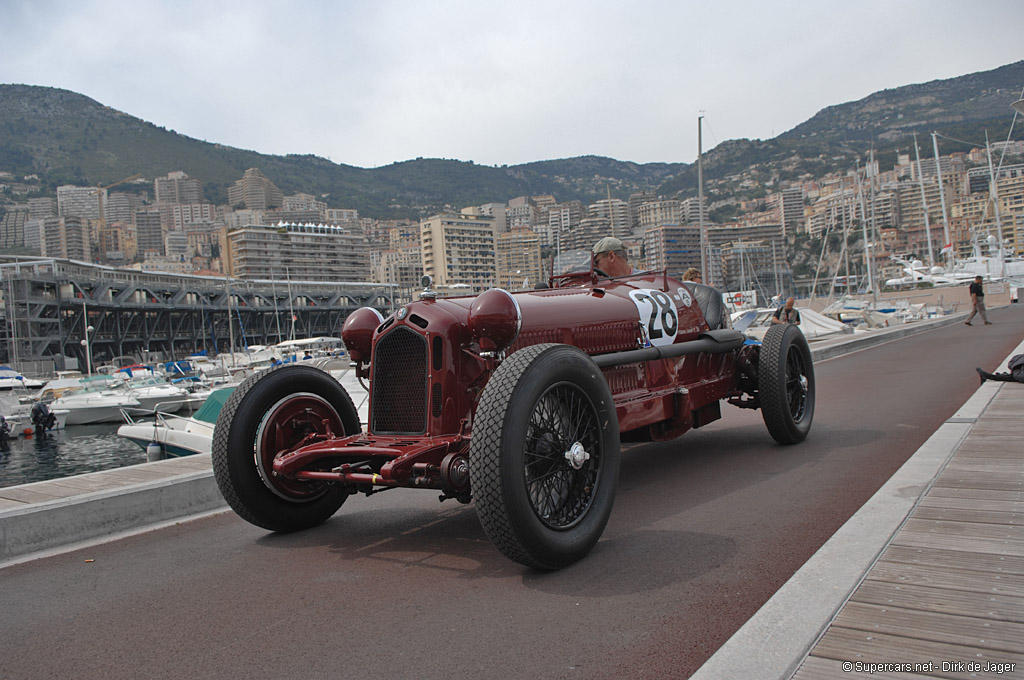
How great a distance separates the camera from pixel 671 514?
15.9ft

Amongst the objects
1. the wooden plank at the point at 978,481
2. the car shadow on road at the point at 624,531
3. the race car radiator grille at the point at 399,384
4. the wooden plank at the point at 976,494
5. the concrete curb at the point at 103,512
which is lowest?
the car shadow on road at the point at 624,531

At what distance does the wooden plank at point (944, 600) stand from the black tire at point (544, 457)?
1.44m

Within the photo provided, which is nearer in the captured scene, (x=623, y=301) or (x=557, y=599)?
(x=557, y=599)

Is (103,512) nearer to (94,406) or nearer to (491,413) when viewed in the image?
(491,413)

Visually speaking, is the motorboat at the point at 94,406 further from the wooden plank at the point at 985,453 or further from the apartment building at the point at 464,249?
the wooden plank at the point at 985,453

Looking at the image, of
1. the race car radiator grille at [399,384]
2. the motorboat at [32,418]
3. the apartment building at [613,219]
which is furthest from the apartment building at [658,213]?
the race car radiator grille at [399,384]

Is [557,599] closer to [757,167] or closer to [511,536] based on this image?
[511,536]

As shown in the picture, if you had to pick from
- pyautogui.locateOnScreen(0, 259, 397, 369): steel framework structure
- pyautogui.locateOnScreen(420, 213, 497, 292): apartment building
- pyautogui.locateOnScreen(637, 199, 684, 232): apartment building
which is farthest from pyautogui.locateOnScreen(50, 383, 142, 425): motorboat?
pyautogui.locateOnScreen(0, 259, 397, 369): steel framework structure

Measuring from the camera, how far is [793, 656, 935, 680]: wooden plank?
90.4 inches

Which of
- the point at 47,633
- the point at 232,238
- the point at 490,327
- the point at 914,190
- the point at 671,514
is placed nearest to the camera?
the point at 47,633

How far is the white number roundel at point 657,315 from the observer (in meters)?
6.09

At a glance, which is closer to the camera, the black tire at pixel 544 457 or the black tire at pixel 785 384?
the black tire at pixel 544 457

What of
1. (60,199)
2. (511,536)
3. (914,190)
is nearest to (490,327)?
(511,536)

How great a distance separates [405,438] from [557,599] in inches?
62.4
